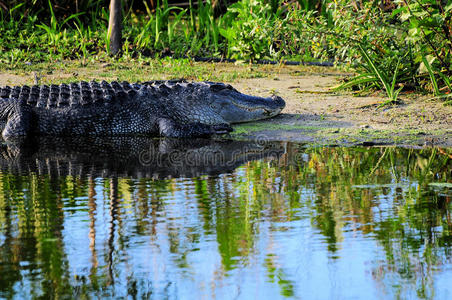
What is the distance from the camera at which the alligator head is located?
712cm

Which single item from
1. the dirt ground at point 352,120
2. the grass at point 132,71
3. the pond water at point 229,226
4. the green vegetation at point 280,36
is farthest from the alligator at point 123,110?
the grass at point 132,71

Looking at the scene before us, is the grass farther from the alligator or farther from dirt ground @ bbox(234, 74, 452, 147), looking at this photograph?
the alligator

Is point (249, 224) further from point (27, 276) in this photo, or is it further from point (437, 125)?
point (437, 125)

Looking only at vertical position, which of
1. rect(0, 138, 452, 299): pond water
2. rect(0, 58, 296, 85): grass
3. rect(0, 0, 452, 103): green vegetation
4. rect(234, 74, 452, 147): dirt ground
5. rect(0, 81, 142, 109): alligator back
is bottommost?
rect(0, 138, 452, 299): pond water

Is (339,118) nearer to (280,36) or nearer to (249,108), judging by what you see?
(249,108)

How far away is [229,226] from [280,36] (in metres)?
4.83

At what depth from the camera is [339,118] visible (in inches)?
279

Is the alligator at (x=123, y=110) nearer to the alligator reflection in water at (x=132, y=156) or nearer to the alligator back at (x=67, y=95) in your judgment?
the alligator back at (x=67, y=95)

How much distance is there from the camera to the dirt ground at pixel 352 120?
20.7 ft

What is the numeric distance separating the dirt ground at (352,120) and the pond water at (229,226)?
0.67 meters

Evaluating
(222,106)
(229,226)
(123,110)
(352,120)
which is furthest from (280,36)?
(229,226)

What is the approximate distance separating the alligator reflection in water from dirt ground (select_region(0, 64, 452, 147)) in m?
0.60

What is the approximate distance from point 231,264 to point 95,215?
1090mm

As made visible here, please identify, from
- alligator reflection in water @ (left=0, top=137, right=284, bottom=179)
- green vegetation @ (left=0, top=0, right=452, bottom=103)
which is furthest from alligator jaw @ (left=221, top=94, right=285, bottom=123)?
green vegetation @ (left=0, top=0, right=452, bottom=103)
